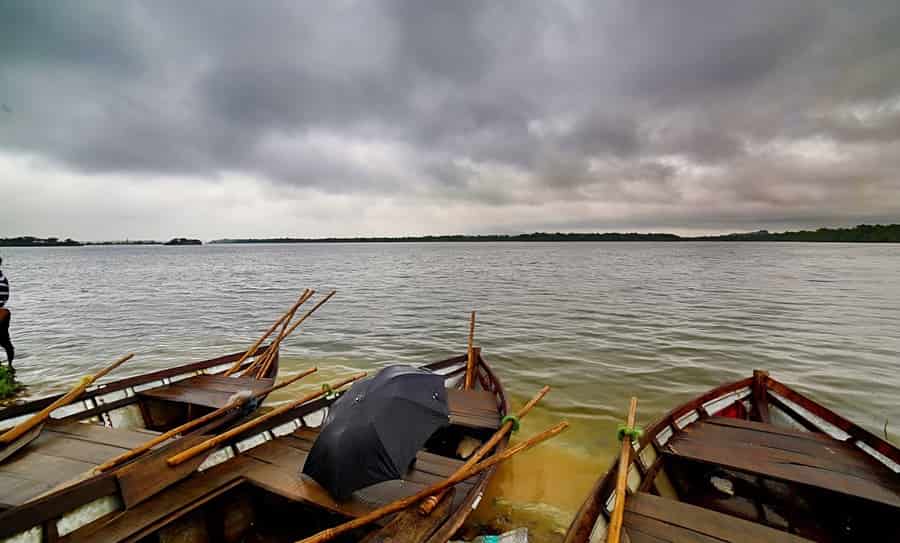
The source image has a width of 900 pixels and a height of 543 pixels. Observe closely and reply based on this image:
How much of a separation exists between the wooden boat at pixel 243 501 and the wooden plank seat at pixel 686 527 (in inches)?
64.9

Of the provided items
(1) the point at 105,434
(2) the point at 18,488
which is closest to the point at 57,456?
(1) the point at 105,434

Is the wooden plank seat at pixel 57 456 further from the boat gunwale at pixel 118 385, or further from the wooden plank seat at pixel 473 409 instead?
the wooden plank seat at pixel 473 409

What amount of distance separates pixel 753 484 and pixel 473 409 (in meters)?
4.28

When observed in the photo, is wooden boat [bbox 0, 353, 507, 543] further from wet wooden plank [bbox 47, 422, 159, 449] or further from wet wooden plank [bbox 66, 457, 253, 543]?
wet wooden plank [bbox 47, 422, 159, 449]

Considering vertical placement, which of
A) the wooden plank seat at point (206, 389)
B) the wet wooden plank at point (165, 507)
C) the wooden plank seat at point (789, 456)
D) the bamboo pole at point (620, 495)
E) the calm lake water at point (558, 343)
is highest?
the bamboo pole at point (620, 495)

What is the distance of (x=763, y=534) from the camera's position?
11.8 feet

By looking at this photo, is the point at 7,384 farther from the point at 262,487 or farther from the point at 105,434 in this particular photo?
the point at 262,487

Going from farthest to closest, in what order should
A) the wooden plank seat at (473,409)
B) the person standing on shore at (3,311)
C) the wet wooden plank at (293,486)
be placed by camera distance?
the person standing on shore at (3,311), the wooden plank seat at (473,409), the wet wooden plank at (293,486)

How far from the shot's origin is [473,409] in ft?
22.7

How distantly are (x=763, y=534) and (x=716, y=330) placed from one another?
15489 mm

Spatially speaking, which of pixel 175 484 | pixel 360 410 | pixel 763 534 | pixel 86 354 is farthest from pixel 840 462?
pixel 86 354

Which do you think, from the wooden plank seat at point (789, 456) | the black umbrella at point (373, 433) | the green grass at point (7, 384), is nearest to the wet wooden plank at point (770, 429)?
the wooden plank seat at point (789, 456)

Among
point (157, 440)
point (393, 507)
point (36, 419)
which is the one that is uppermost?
point (36, 419)

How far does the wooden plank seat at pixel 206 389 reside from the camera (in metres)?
6.96
